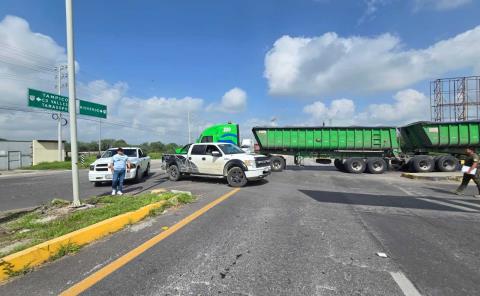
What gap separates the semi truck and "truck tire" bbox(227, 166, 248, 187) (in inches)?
239

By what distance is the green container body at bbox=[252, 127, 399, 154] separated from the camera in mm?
18641

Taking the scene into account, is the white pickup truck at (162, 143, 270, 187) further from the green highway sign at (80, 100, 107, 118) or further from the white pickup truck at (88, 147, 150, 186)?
the green highway sign at (80, 100, 107, 118)

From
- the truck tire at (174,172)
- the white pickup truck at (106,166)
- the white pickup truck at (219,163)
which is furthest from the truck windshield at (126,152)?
the truck tire at (174,172)

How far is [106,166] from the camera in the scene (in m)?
12.8

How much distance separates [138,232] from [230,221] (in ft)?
6.08

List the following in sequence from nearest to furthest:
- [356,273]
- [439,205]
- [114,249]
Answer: [356,273] < [114,249] < [439,205]

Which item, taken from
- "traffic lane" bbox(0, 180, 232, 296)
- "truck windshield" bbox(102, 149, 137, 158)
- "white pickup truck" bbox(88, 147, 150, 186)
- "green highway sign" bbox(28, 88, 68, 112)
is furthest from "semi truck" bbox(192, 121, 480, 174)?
"traffic lane" bbox(0, 180, 232, 296)

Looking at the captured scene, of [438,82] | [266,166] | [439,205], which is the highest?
[438,82]

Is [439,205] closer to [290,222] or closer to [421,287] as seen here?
[290,222]

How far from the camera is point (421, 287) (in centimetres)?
321

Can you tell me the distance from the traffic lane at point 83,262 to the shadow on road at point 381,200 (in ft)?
16.3

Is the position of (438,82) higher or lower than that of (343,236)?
higher

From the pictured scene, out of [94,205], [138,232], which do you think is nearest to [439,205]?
[138,232]

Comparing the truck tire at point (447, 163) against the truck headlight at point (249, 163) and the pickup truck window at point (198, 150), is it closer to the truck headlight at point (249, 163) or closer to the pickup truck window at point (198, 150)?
the truck headlight at point (249, 163)
